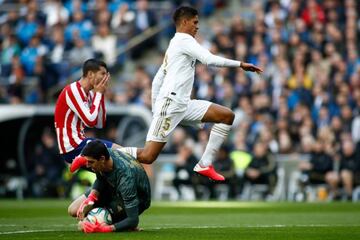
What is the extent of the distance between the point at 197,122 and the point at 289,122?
11.3 meters

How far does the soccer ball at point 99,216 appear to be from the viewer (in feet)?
42.9

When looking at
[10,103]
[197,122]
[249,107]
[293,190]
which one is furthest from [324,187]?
[197,122]

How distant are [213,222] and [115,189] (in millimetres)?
2934

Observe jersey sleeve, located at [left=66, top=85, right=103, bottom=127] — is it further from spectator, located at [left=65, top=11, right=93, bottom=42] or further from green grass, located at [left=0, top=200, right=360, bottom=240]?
spectator, located at [left=65, top=11, right=93, bottom=42]

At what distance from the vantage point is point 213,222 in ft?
51.2

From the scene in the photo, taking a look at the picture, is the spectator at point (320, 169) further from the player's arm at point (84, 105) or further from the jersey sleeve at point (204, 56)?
the player's arm at point (84, 105)

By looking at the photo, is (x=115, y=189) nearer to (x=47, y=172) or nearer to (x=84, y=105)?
(x=84, y=105)

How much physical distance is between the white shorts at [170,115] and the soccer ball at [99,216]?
211cm

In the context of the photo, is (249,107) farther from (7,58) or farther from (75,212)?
(75,212)

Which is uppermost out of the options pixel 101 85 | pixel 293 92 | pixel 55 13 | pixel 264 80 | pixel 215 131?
pixel 55 13

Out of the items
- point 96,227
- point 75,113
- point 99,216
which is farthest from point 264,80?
point 96,227

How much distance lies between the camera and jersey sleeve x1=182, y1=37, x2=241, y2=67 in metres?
14.2

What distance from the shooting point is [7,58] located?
3147cm

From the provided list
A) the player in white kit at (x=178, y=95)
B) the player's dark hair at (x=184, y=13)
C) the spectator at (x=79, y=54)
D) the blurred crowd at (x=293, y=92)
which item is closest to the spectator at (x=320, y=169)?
the blurred crowd at (x=293, y=92)
